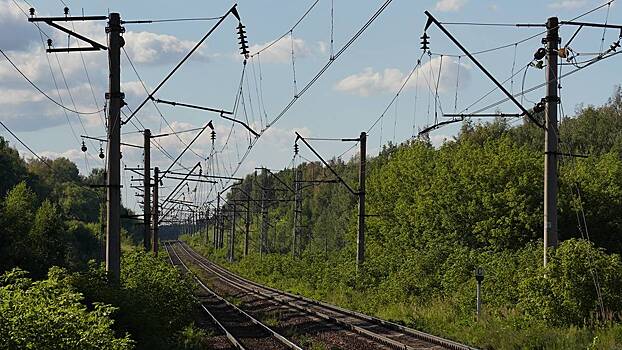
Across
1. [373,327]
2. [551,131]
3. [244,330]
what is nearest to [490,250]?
[373,327]

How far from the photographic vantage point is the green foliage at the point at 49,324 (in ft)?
35.6

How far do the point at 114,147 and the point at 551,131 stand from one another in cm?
1184

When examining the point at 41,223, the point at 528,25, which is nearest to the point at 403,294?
the point at 528,25

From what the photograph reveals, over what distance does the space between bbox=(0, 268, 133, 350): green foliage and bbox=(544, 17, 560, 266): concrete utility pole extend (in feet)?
45.5

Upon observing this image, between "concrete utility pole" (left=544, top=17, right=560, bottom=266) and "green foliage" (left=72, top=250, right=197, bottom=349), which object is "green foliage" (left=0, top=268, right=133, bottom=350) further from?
"concrete utility pole" (left=544, top=17, right=560, bottom=266)

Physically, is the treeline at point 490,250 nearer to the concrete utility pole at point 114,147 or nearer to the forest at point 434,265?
the forest at point 434,265

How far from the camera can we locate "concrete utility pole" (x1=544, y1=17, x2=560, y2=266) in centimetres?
2303

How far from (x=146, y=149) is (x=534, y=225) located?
19.8 metres

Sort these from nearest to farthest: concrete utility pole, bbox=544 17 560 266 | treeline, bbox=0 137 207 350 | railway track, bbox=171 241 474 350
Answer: treeline, bbox=0 137 207 350 < railway track, bbox=171 241 474 350 < concrete utility pole, bbox=544 17 560 266

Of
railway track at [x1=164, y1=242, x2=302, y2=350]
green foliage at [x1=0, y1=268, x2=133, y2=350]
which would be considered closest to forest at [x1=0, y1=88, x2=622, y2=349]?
green foliage at [x1=0, y1=268, x2=133, y2=350]

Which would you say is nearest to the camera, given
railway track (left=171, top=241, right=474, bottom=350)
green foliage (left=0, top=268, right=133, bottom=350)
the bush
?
green foliage (left=0, top=268, right=133, bottom=350)

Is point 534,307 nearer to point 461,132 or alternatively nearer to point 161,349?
point 161,349

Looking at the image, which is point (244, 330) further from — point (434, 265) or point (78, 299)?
point (78, 299)

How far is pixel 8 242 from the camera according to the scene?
41312mm
